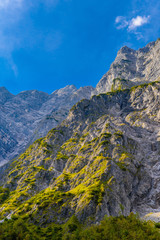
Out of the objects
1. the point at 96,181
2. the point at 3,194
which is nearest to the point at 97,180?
the point at 96,181

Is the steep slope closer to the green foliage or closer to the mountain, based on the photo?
the mountain

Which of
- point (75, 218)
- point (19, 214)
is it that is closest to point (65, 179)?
point (19, 214)

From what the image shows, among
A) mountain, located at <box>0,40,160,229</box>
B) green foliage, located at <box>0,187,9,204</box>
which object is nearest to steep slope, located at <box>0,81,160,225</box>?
mountain, located at <box>0,40,160,229</box>

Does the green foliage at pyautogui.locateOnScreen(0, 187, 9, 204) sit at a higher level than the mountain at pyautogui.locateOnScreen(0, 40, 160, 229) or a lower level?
lower

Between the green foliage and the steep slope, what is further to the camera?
the green foliage

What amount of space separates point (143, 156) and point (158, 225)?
290 feet

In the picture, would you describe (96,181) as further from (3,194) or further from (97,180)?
(3,194)

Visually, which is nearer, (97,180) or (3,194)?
(97,180)

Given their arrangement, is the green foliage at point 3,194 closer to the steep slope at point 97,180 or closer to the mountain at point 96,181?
the mountain at point 96,181

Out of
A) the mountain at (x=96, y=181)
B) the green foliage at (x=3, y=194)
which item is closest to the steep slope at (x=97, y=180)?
the mountain at (x=96, y=181)

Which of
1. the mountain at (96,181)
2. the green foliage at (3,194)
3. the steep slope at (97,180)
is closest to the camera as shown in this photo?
the mountain at (96,181)

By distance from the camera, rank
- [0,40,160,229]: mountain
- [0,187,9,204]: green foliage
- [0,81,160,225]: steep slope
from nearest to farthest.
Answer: [0,40,160,229]: mountain < [0,81,160,225]: steep slope < [0,187,9,204]: green foliage

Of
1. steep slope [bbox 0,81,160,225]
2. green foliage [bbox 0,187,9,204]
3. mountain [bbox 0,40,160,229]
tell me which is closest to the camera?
mountain [bbox 0,40,160,229]

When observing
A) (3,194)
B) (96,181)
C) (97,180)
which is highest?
(97,180)
